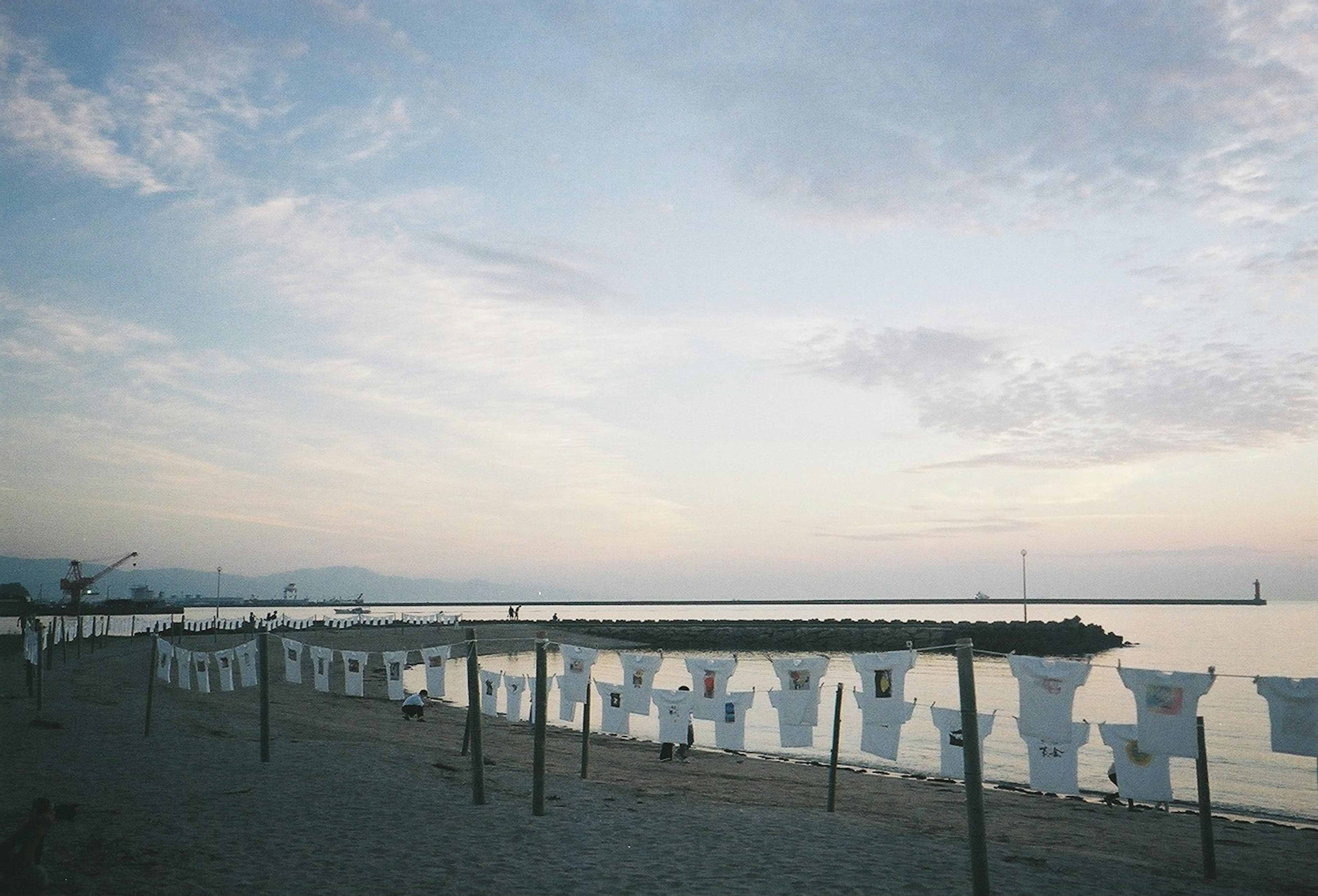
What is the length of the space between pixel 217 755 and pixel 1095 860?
51.0ft

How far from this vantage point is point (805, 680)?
683 inches

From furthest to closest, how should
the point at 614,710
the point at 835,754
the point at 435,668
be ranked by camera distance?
the point at 435,668 → the point at 614,710 → the point at 835,754

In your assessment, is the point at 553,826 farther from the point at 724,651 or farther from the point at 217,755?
the point at 724,651

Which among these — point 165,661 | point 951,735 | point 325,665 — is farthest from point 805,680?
point 165,661

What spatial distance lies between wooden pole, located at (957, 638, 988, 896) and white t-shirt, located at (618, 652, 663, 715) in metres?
11.0

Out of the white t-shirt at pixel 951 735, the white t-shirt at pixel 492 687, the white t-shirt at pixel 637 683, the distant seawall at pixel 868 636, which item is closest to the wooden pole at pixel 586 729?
the white t-shirt at pixel 637 683

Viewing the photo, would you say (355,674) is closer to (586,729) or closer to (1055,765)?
(586,729)

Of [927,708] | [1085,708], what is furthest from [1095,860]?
[1085,708]

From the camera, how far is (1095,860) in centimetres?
1265

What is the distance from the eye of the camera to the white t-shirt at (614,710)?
19.6m

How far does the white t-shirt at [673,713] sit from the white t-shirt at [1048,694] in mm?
7804

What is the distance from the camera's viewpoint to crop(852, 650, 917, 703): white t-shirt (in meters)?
14.9

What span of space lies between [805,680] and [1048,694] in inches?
192

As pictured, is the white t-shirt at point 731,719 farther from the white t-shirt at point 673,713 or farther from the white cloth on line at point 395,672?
the white cloth on line at point 395,672
